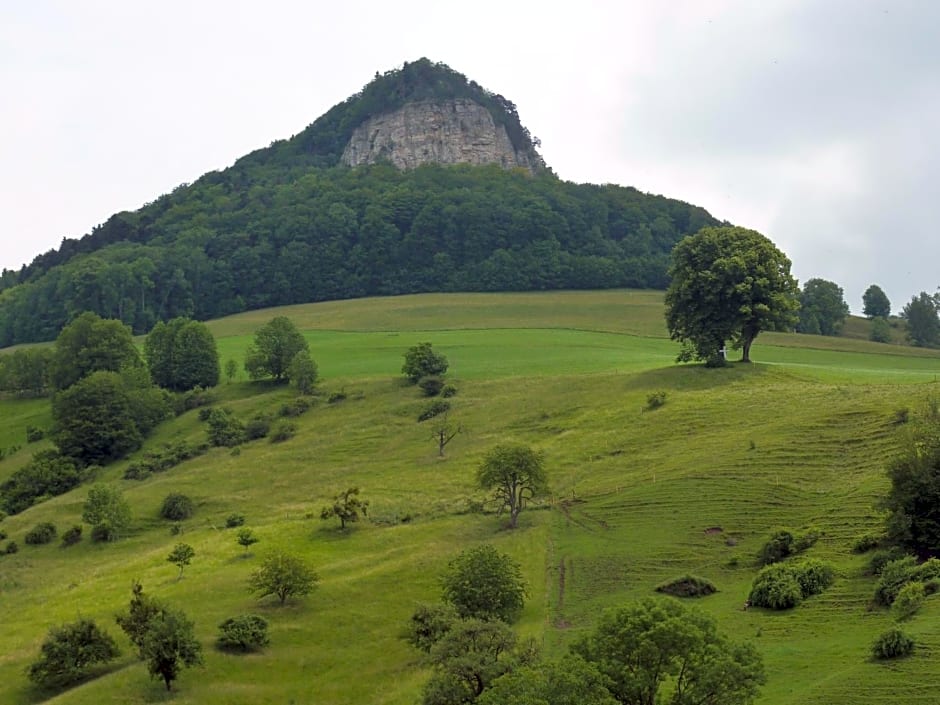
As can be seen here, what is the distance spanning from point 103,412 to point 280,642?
2568 inches

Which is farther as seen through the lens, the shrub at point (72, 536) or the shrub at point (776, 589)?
the shrub at point (72, 536)

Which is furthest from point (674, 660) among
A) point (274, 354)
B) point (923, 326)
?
point (923, 326)

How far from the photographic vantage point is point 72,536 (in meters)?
81.4

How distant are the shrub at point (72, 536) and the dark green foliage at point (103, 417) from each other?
28546mm

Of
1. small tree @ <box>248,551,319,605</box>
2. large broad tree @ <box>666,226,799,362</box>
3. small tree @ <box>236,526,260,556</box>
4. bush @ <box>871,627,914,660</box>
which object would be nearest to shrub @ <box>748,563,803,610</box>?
bush @ <box>871,627,914,660</box>

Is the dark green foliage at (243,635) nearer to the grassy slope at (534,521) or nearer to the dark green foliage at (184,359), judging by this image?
the grassy slope at (534,521)

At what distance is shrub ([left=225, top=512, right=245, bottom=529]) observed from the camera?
79562 millimetres

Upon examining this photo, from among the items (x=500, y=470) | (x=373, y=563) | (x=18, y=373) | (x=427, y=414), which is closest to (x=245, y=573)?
(x=373, y=563)

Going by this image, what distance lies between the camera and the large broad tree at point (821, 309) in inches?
6983

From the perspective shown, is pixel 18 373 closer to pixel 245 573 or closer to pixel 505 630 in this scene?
pixel 245 573

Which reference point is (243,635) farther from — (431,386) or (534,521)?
(431,386)

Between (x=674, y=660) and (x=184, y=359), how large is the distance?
104 meters

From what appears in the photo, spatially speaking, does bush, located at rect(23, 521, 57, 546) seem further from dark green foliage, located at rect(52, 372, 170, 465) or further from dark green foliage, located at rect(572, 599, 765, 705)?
dark green foliage, located at rect(572, 599, 765, 705)

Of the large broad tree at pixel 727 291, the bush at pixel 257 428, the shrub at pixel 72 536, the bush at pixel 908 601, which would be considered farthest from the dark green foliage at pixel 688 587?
the bush at pixel 257 428
